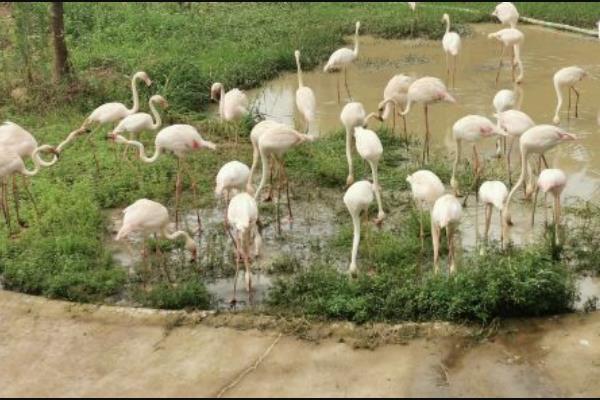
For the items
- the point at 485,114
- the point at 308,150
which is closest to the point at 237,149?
the point at 308,150

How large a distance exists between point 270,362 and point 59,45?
280 inches

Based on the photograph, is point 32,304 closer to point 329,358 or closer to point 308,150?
point 329,358

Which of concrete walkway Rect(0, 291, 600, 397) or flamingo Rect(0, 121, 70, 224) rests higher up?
flamingo Rect(0, 121, 70, 224)

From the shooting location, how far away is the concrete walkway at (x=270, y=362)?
554 centimetres

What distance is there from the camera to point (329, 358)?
5871mm

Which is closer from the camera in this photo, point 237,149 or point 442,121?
point 237,149

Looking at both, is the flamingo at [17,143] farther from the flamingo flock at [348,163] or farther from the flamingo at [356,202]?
the flamingo at [356,202]

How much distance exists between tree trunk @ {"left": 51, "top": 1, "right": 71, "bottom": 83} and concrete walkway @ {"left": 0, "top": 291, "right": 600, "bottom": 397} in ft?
19.1

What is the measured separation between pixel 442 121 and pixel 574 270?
422cm

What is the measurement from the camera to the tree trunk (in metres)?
11.4

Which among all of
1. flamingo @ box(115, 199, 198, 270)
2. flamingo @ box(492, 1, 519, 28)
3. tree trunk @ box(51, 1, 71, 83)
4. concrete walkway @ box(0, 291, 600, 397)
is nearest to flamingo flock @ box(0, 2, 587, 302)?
flamingo @ box(115, 199, 198, 270)

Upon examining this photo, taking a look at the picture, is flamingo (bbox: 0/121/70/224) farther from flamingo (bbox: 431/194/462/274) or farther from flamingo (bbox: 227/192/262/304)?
flamingo (bbox: 431/194/462/274)

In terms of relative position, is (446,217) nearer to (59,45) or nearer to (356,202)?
(356,202)

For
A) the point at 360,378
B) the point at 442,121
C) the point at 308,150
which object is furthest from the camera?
the point at 442,121
